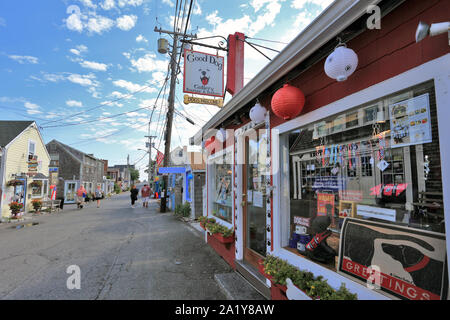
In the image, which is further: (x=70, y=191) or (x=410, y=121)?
(x=70, y=191)

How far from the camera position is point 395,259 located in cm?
185

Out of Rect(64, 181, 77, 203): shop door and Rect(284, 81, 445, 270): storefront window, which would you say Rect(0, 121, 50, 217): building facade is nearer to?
Rect(64, 181, 77, 203): shop door

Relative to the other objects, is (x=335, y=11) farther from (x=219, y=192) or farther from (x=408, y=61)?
(x=219, y=192)

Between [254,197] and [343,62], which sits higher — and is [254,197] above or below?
below

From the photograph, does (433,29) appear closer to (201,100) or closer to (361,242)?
(361,242)

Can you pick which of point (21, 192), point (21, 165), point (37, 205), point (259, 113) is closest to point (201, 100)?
point (259, 113)

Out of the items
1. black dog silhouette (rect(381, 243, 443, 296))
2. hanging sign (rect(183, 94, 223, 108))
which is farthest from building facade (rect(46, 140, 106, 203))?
black dog silhouette (rect(381, 243, 443, 296))

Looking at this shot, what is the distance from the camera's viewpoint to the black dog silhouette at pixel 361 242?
2.02 m

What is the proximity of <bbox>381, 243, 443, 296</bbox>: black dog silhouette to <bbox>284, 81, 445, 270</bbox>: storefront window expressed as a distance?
198mm

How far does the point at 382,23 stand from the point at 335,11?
39cm

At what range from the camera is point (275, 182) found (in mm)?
3178

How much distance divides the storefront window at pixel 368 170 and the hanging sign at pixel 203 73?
9.84 feet

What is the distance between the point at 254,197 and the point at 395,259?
95.2 inches
